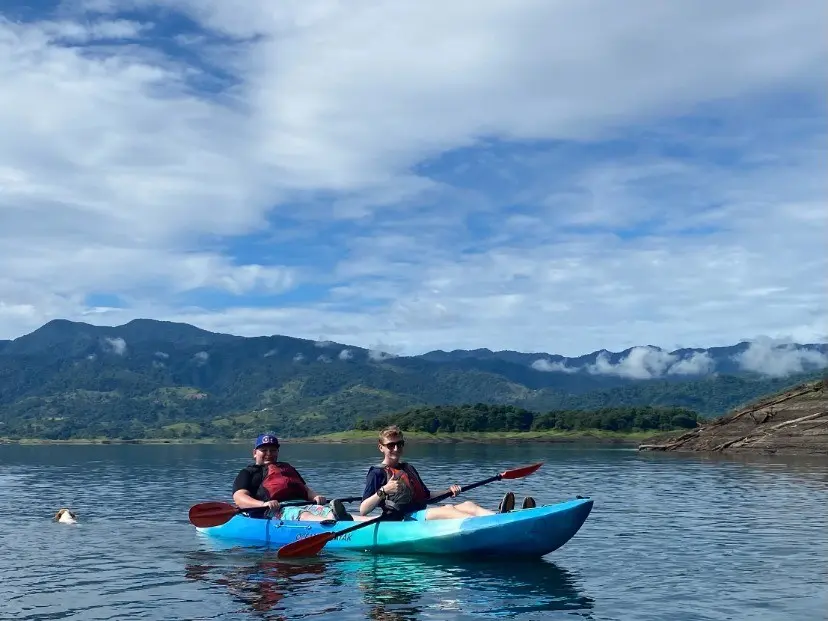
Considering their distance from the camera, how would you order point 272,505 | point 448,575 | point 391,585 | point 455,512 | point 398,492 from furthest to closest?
point 272,505
point 398,492
point 455,512
point 448,575
point 391,585

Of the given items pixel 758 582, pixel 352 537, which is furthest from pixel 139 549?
pixel 758 582

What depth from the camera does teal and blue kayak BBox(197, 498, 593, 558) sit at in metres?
21.4

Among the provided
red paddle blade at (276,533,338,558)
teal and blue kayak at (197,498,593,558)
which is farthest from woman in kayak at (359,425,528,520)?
red paddle blade at (276,533,338,558)

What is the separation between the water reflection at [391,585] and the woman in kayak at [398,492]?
1300 millimetres

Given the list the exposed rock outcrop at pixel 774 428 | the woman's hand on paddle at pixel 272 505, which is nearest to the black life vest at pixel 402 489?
the woman's hand on paddle at pixel 272 505

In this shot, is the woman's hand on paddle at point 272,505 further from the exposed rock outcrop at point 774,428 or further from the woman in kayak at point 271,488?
the exposed rock outcrop at point 774,428

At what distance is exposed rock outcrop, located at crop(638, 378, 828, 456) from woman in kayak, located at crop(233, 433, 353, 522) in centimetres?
7006

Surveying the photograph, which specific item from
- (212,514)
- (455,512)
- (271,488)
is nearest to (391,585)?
(455,512)

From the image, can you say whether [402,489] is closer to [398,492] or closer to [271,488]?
[398,492]

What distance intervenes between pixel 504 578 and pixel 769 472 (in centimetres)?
4537

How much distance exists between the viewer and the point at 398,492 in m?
23.1

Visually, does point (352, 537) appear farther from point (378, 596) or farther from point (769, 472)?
point (769, 472)

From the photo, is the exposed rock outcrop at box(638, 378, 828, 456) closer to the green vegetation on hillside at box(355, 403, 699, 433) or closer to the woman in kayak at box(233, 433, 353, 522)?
the green vegetation on hillside at box(355, 403, 699, 433)

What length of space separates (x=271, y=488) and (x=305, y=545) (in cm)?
372
